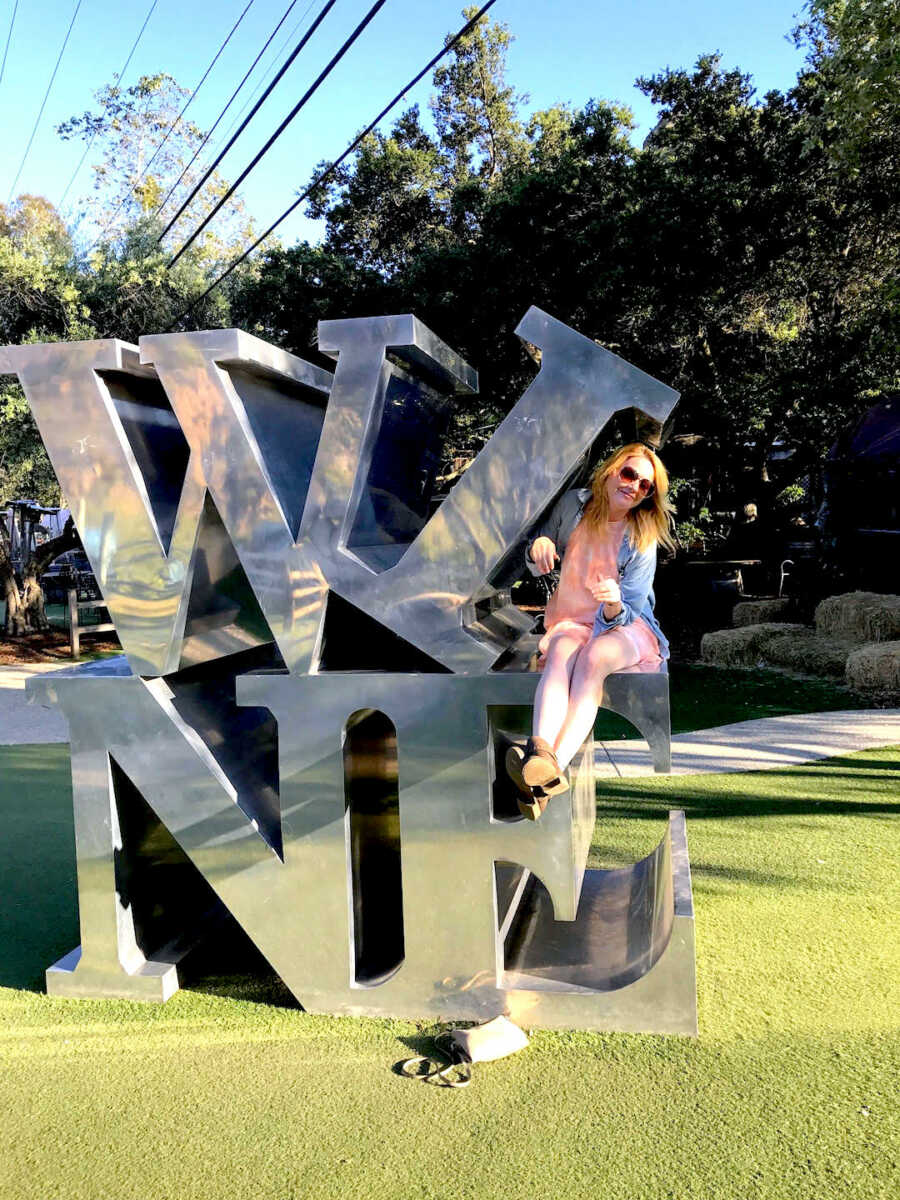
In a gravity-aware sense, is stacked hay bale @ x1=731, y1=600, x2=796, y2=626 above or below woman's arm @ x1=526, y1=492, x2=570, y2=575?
below

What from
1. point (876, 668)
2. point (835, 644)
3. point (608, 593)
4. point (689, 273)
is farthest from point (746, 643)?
point (608, 593)

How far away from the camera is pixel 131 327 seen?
728 inches

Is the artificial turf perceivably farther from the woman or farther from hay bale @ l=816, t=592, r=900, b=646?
hay bale @ l=816, t=592, r=900, b=646

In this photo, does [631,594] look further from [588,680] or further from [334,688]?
[334,688]

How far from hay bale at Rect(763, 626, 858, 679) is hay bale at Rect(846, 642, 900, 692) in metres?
0.54


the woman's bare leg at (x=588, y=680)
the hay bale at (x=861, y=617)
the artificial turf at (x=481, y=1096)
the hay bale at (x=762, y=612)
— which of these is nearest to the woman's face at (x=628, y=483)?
the woman's bare leg at (x=588, y=680)

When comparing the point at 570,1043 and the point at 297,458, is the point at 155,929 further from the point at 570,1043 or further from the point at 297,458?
the point at 297,458

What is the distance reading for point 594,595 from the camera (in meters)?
3.29

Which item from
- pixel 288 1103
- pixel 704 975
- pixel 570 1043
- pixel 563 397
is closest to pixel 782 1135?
pixel 570 1043

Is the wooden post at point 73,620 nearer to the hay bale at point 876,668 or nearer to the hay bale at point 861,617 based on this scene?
the hay bale at point 861,617

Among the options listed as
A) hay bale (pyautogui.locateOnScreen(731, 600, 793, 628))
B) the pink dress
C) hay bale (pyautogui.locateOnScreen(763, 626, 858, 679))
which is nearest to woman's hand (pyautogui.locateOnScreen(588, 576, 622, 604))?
the pink dress

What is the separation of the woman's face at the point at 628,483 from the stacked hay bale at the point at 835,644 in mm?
6983

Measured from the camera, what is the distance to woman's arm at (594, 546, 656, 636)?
3309 mm

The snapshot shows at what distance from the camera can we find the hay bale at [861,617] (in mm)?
10859
